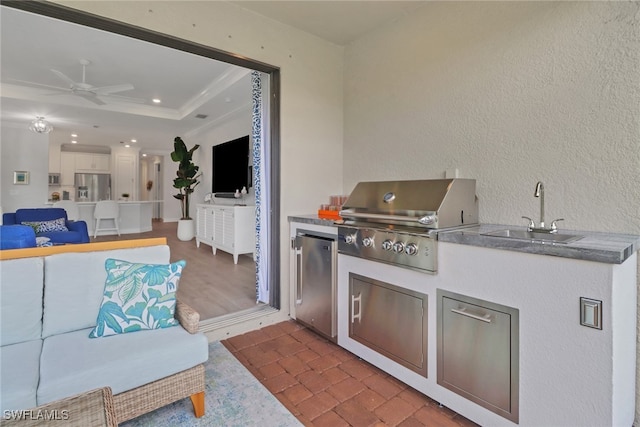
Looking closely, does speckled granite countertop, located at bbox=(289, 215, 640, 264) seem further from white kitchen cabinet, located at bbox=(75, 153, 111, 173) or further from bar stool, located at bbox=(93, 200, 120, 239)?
white kitchen cabinet, located at bbox=(75, 153, 111, 173)

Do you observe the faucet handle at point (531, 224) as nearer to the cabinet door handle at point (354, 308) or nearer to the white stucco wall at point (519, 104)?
the white stucco wall at point (519, 104)

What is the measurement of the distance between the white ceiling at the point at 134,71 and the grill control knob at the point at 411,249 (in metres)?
2.03

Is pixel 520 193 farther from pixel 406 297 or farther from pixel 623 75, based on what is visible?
pixel 406 297

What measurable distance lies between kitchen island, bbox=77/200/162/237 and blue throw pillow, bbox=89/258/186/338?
643cm

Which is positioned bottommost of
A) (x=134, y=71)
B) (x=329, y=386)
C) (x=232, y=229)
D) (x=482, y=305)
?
(x=329, y=386)

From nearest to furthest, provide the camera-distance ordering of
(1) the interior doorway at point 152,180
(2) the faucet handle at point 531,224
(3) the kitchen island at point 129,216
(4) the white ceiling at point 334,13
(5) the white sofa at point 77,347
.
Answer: (5) the white sofa at point 77,347 → (2) the faucet handle at point 531,224 → (4) the white ceiling at point 334,13 → (3) the kitchen island at point 129,216 → (1) the interior doorway at point 152,180

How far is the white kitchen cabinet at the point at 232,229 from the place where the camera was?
4.96m

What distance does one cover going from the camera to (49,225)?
4551 mm

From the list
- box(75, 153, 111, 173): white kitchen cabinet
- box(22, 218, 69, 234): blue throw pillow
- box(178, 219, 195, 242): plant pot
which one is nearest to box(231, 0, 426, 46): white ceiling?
box(22, 218, 69, 234): blue throw pillow

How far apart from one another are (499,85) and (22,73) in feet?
20.4

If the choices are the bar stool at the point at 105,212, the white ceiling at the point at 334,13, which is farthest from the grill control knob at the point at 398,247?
the bar stool at the point at 105,212

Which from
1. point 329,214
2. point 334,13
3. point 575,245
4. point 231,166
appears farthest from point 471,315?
point 231,166

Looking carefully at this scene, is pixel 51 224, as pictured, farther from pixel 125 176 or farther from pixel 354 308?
pixel 125 176

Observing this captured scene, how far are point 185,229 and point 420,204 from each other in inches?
244
